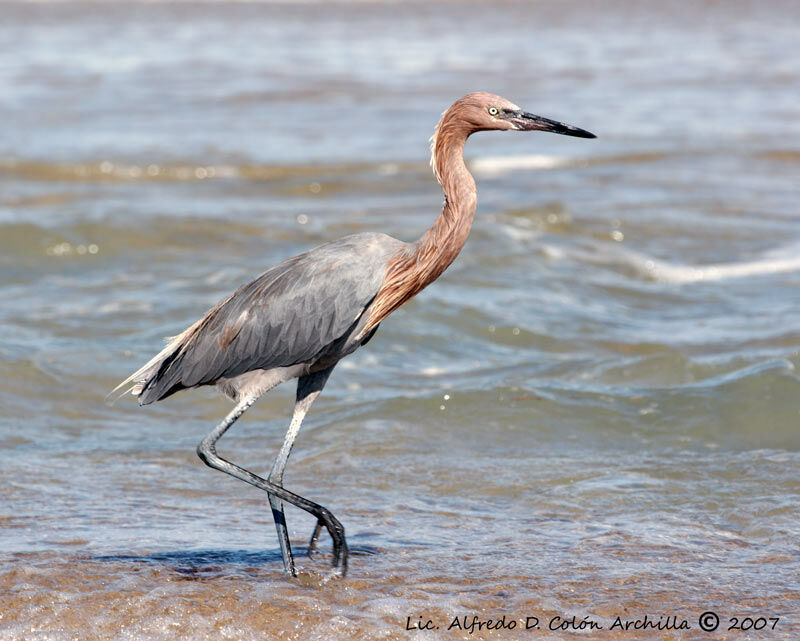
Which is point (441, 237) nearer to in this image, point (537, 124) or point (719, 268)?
point (537, 124)

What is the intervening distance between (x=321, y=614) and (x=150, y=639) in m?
0.71

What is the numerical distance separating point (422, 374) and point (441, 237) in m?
3.76

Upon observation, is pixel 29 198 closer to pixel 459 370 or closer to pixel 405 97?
pixel 459 370

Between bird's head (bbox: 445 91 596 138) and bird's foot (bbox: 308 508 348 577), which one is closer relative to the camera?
bird's foot (bbox: 308 508 348 577)

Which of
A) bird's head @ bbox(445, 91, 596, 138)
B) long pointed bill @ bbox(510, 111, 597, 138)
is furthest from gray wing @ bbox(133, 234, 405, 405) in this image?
long pointed bill @ bbox(510, 111, 597, 138)

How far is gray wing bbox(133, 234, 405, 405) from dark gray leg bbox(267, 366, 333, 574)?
0.74ft

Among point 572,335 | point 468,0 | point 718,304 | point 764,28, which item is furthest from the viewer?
point 468,0

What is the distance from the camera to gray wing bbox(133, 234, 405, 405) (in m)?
5.41

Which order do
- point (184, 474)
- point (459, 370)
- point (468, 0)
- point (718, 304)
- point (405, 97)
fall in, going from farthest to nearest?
1. point (468, 0)
2. point (405, 97)
3. point (718, 304)
4. point (459, 370)
5. point (184, 474)

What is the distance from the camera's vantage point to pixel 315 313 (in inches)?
213

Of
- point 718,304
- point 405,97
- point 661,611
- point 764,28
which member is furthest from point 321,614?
point 764,28

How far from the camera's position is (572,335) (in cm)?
1005

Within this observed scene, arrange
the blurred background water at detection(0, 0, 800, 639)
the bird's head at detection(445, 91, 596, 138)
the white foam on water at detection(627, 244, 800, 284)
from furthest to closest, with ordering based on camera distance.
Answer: the white foam on water at detection(627, 244, 800, 284) → the bird's head at detection(445, 91, 596, 138) → the blurred background water at detection(0, 0, 800, 639)

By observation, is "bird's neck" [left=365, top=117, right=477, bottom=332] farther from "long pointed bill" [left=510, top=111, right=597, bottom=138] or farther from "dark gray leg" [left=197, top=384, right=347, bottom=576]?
"dark gray leg" [left=197, top=384, right=347, bottom=576]
